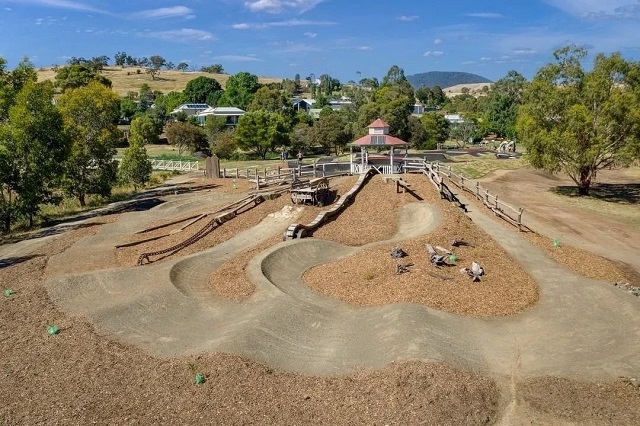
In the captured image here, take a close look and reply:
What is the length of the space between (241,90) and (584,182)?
113 metres

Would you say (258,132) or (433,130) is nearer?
(258,132)

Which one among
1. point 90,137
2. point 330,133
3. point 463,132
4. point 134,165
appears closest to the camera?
point 90,137

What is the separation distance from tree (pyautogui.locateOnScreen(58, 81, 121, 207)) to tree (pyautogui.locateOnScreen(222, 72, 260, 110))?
9212 centimetres

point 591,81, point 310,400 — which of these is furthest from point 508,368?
point 591,81

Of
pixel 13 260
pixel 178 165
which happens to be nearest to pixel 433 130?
pixel 178 165

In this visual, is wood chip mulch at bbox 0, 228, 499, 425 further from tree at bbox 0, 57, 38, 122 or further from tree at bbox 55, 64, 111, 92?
tree at bbox 55, 64, 111, 92

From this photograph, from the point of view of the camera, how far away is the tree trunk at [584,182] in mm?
43897

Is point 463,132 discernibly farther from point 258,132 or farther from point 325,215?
point 325,215

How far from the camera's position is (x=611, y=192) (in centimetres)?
4569

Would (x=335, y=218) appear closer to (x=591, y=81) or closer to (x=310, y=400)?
(x=310, y=400)

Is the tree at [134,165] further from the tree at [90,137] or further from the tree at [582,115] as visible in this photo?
the tree at [582,115]

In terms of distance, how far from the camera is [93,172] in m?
40.0

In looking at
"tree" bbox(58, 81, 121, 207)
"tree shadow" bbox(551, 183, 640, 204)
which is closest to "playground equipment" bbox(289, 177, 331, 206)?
"tree" bbox(58, 81, 121, 207)

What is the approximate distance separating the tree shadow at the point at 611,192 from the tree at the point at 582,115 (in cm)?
188
